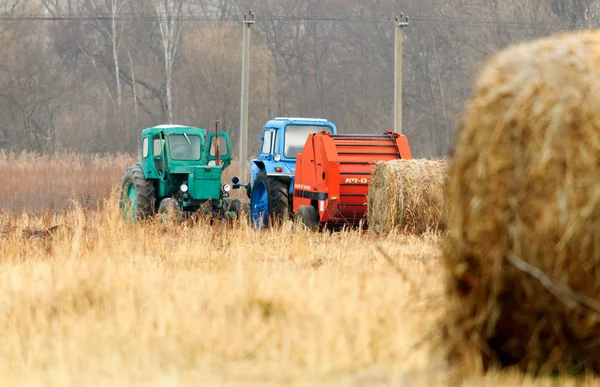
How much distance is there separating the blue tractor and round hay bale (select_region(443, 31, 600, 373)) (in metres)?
12.7

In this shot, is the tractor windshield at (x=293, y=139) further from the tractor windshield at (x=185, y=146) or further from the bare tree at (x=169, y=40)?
the bare tree at (x=169, y=40)

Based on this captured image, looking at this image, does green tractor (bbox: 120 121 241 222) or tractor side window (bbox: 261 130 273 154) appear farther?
tractor side window (bbox: 261 130 273 154)

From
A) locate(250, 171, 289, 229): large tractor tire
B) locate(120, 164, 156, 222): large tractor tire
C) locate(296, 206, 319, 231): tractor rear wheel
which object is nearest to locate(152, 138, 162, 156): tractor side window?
locate(120, 164, 156, 222): large tractor tire

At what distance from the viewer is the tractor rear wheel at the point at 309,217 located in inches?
647

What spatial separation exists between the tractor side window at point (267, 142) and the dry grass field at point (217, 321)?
909 cm

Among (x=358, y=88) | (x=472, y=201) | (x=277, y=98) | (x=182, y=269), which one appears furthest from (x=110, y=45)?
(x=472, y=201)

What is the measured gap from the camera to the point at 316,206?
17000mm

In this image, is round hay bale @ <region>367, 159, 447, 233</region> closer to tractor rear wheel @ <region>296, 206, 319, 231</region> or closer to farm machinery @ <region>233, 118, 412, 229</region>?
farm machinery @ <region>233, 118, 412, 229</region>

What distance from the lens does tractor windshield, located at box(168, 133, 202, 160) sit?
66.1ft

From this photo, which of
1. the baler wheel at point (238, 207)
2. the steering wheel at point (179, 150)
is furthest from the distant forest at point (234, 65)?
the baler wheel at point (238, 207)

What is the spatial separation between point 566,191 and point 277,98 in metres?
52.6

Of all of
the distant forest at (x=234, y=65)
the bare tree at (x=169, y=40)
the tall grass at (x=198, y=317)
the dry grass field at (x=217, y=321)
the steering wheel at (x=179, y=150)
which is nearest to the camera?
the dry grass field at (x=217, y=321)

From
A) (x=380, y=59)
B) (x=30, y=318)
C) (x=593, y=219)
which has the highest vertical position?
(x=380, y=59)

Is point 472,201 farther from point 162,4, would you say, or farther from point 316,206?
point 162,4
